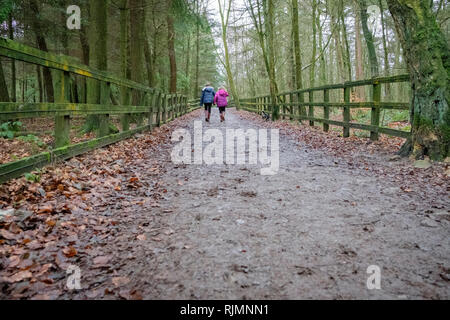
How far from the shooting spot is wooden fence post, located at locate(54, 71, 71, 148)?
4750 mm

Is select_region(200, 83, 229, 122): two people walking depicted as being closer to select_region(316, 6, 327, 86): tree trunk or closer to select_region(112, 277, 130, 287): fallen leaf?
select_region(316, 6, 327, 86): tree trunk

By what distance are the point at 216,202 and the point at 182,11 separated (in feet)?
41.1

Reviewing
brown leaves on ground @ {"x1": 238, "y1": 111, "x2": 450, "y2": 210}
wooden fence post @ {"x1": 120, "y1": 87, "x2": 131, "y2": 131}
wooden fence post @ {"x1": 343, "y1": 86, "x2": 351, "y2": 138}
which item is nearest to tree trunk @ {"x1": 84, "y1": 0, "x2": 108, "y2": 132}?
wooden fence post @ {"x1": 120, "y1": 87, "x2": 131, "y2": 131}

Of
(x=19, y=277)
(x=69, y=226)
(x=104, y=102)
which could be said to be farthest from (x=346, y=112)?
(x=19, y=277)

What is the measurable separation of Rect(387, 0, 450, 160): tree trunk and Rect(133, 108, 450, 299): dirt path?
1.66 m

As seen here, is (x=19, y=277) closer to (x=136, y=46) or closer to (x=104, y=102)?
(x=104, y=102)

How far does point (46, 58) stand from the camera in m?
4.19

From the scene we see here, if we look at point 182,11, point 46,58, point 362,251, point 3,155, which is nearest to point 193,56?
point 182,11

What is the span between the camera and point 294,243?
274 centimetres

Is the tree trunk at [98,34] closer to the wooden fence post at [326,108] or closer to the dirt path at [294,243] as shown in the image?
the dirt path at [294,243]

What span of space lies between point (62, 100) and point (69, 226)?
2430 millimetres

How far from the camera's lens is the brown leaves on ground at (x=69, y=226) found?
2.18m
